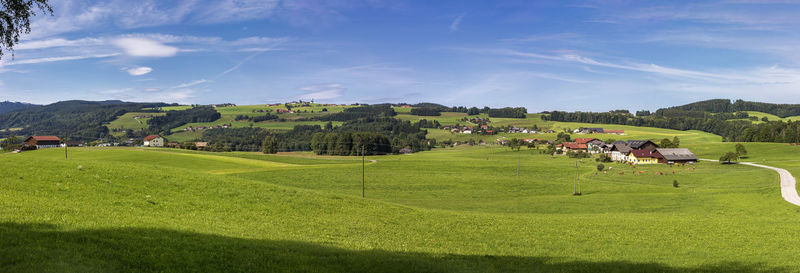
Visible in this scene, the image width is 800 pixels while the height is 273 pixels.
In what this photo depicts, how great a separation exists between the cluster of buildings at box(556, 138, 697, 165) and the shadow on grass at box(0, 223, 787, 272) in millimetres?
124870

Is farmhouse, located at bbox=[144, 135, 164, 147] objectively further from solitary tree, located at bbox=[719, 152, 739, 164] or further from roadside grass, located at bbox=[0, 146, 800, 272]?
solitary tree, located at bbox=[719, 152, 739, 164]

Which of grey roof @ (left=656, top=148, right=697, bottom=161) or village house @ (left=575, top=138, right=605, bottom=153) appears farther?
village house @ (left=575, top=138, right=605, bottom=153)

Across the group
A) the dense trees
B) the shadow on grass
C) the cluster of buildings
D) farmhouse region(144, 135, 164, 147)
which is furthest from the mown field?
farmhouse region(144, 135, 164, 147)

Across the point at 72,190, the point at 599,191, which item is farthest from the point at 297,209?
the point at 599,191

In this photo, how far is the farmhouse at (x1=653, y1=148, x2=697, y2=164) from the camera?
126438 mm

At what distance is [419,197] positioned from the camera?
63.4 meters

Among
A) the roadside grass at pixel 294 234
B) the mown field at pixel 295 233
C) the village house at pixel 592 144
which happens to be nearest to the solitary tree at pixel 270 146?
the mown field at pixel 295 233

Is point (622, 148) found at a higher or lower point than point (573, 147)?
higher

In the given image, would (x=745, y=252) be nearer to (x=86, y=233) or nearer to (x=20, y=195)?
(x=86, y=233)

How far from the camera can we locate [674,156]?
128375 mm

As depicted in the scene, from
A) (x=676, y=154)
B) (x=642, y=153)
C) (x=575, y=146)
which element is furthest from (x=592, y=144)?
(x=676, y=154)

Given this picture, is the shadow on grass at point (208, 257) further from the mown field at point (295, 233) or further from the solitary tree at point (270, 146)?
the solitary tree at point (270, 146)

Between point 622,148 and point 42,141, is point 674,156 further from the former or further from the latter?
point 42,141

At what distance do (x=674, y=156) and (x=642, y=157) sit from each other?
858cm
